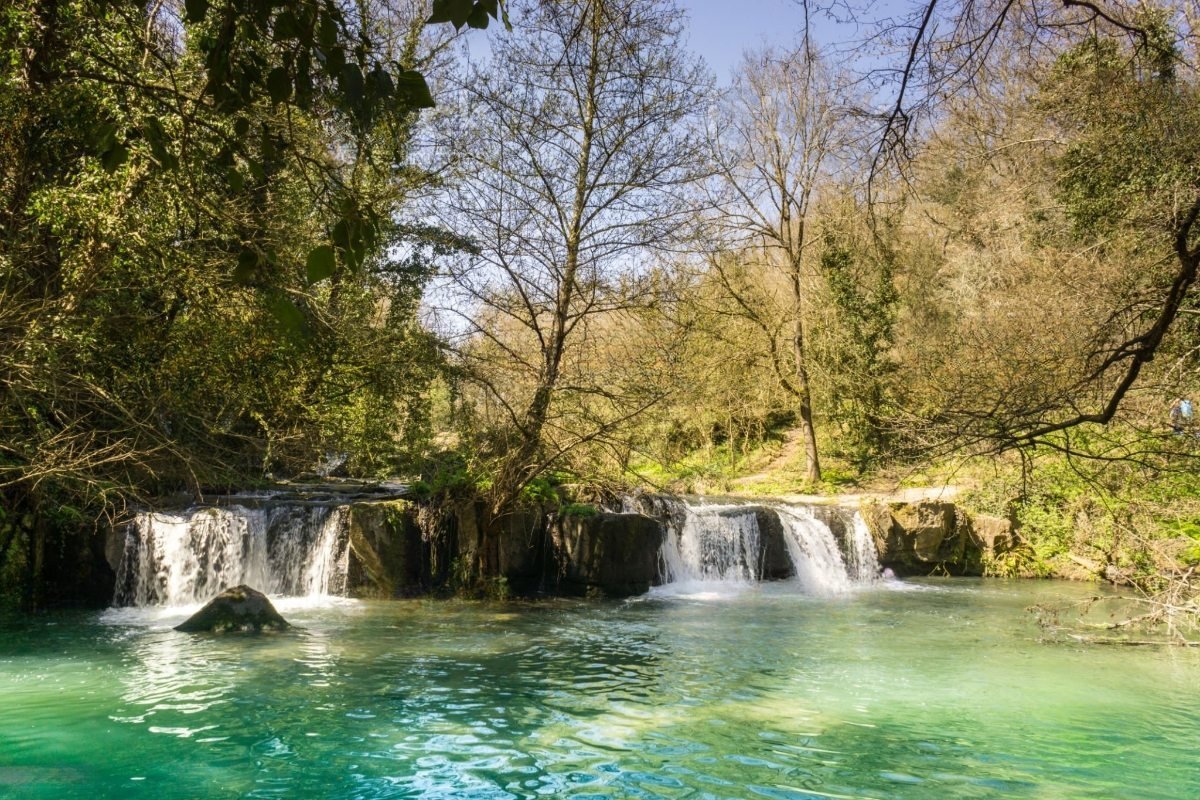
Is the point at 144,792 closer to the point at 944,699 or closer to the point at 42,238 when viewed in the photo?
the point at 944,699

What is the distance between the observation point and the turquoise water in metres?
5.12

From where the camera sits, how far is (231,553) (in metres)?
12.1

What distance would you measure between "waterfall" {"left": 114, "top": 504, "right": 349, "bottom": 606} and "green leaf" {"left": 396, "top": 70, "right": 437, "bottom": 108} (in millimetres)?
11028

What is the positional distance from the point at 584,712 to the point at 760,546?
9087mm

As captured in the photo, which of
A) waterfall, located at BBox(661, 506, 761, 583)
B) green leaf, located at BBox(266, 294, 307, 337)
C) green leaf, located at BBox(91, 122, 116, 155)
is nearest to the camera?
green leaf, located at BBox(266, 294, 307, 337)

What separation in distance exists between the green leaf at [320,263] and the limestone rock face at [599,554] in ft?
37.5

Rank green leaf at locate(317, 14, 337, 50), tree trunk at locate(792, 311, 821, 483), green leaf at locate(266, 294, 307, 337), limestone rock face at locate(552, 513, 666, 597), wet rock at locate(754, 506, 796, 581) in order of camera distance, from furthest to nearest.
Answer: tree trunk at locate(792, 311, 821, 483)
wet rock at locate(754, 506, 796, 581)
limestone rock face at locate(552, 513, 666, 597)
green leaf at locate(317, 14, 337, 50)
green leaf at locate(266, 294, 307, 337)

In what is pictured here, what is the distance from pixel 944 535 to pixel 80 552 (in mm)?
13645

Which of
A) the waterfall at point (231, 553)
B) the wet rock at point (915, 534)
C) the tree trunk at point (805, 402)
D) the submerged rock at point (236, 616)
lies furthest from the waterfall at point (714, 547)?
the tree trunk at point (805, 402)

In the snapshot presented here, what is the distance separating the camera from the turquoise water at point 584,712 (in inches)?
202

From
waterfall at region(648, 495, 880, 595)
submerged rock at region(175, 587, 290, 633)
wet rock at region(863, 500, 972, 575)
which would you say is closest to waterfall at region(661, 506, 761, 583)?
waterfall at region(648, 495, 880, 595)

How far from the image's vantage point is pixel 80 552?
1191cm

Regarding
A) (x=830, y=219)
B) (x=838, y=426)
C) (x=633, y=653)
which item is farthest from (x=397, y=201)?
(x=838, y=426)

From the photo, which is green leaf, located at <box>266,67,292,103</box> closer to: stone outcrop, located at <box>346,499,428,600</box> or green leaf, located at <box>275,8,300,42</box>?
A: green leaf, located at <box>275,8,300,42</box>
